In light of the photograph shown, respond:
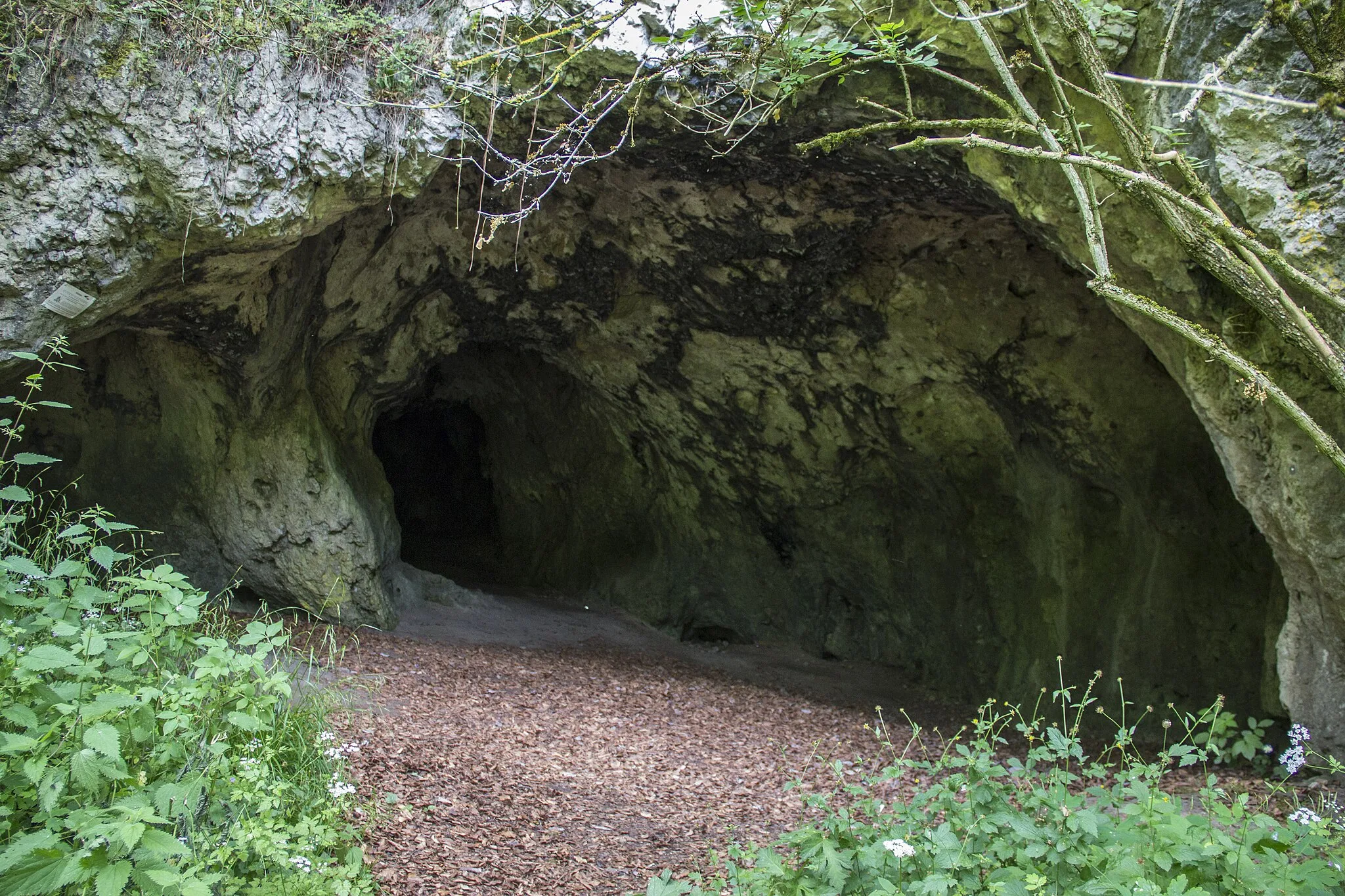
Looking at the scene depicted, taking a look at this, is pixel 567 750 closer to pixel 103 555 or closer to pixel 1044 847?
pixel 103 555

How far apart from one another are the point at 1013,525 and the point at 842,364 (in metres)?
1.60

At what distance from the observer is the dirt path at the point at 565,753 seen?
9.73 feet

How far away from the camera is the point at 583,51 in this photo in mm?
4293

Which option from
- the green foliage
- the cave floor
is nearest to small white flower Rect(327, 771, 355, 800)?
the cave floor

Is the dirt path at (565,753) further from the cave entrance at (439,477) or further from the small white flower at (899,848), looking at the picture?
the cave entrance at (439,477)

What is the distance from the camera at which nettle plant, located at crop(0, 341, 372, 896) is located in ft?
7.13

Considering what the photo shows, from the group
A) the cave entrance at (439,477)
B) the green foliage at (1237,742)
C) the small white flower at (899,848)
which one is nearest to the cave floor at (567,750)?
the small white flower at (899,848)

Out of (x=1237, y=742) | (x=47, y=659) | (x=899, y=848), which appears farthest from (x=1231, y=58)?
(x=47, y=659)

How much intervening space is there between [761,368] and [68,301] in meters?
4.33

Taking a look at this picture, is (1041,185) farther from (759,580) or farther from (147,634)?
(759,580)

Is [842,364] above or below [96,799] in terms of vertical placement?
above

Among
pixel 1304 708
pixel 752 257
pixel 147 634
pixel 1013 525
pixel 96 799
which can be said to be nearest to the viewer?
pixel 96 799

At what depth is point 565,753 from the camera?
13.5ft

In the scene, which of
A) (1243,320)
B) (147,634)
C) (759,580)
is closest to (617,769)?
(147,634)
